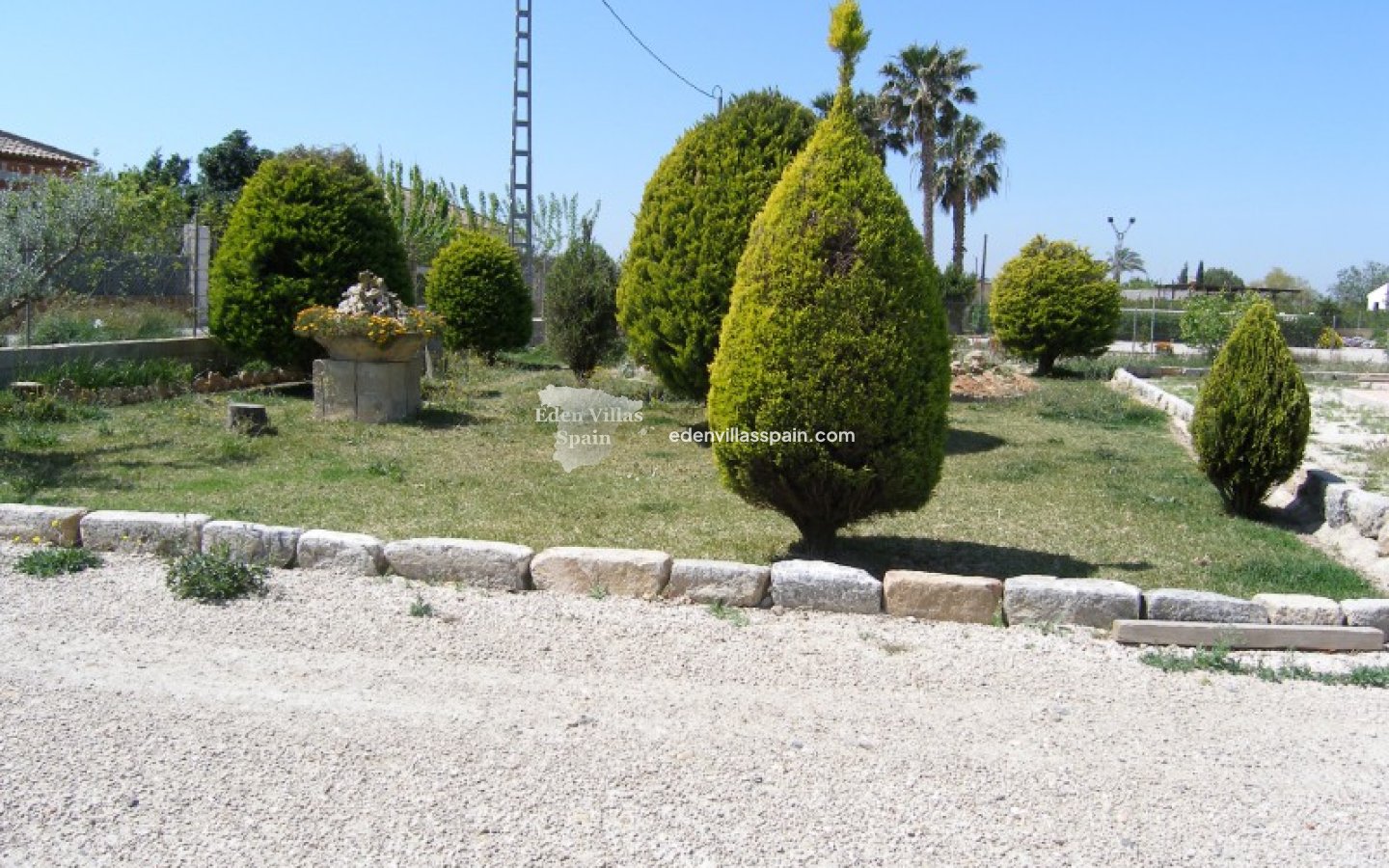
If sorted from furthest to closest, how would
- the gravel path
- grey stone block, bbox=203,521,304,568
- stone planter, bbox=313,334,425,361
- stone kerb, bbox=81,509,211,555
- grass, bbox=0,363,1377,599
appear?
stone planter, bbox=313,334,425,361
grass, bbox=0,363,1377,599
stone kerb, bbox=81,509,211,555
grey stone block, bbox=203,521,304,568
the gravel path

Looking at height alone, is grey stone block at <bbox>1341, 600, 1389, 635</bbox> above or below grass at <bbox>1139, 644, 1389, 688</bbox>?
above

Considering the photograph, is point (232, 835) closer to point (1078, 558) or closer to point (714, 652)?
point (714, 652)

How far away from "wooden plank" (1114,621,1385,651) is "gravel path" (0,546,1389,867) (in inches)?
4.9

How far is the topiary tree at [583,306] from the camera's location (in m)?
15.2

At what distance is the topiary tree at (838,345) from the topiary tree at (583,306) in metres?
9.46

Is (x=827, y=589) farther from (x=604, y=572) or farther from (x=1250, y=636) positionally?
(x=1250, y=636)

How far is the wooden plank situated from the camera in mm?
4918

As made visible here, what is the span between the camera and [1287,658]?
189 inches

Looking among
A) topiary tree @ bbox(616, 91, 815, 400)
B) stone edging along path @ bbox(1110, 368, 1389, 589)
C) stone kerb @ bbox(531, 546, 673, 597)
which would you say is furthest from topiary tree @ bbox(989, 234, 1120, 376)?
stone kerb @ bbox(531, 546, 673, 597)

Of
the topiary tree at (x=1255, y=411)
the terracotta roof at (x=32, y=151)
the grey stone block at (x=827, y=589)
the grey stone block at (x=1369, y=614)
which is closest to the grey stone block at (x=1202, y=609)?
the grey stone block at (x=1369, y=614)

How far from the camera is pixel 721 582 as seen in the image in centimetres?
530

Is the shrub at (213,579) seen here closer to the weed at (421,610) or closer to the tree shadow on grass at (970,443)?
the weed at (421,610)

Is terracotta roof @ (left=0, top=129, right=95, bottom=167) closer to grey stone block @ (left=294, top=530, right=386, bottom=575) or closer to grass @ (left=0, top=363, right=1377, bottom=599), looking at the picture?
grass @ (left=0, top=363, right=1377, bottom=599)

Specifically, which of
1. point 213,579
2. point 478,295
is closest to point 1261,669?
point 213,579
